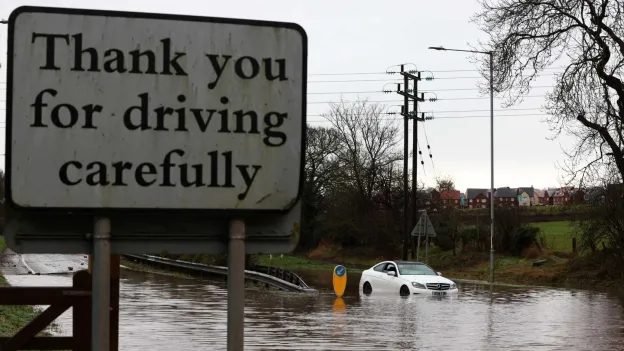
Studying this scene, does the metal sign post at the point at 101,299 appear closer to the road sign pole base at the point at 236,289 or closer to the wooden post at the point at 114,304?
the road sign pole base at the point at 236,289

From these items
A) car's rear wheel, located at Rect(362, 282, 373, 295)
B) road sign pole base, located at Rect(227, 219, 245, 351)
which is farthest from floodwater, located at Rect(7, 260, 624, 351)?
road sign pole base, located at Rect(227, 219, 245, 351)

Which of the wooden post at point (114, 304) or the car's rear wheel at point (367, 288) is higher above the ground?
the wooden post at point (114, 304)

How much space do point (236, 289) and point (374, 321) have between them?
18716 millimetres

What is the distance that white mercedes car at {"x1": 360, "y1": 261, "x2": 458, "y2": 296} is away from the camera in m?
30.8

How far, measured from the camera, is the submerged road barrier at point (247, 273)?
30908 millimetres

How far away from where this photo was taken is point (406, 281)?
103ft

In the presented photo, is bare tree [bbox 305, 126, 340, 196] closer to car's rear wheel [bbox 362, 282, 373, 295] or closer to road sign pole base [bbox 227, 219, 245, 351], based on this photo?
car's rear wheel [bbox 362, 282, 373, 295]

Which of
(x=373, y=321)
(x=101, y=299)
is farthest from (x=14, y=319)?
(x=101, y=299)

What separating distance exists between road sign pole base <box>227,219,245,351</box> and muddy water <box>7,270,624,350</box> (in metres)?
12.9

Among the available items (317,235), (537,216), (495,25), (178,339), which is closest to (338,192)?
(317,235)

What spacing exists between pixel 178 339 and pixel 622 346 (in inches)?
305

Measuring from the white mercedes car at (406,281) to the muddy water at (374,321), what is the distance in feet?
2.71

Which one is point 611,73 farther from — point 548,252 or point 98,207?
point 98,207

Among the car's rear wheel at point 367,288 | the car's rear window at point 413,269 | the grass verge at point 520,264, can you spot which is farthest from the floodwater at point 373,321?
the grass verge at point 520,264
